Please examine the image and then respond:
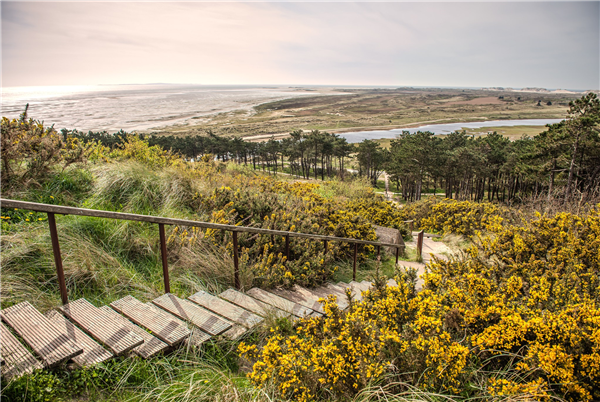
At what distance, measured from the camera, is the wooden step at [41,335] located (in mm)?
1888

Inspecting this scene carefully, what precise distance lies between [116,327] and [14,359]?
1.88ft

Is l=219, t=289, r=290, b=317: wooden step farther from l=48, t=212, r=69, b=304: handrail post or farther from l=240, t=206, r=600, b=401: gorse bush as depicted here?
l=48, t=212, r=69, b=304: handrail post

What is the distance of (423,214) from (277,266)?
15.1 m

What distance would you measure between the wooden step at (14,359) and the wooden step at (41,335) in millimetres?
45

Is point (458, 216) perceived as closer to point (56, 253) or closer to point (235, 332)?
point (235, 332)

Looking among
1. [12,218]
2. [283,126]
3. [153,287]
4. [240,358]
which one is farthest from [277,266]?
[283,126]

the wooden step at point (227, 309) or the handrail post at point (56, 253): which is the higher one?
the handrail post at point (56, 253)

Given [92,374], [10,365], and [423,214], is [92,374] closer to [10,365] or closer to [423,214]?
[10,365]

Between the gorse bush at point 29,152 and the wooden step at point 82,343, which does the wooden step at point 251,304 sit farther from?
the gorse bush at point 29,152

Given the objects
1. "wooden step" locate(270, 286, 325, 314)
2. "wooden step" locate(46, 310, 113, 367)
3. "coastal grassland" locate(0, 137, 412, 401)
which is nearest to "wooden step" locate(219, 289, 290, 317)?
"coastal grassland" locate(0, 137, 412, 401)

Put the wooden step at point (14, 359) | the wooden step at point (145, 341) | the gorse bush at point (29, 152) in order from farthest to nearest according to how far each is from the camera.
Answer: the gorse bush at point (29, 152) → the wooden step at point (145, 341) → the wooden step at point (14, 359)

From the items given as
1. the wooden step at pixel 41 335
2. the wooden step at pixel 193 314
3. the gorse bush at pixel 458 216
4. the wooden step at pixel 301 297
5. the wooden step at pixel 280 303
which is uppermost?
the wooden step at pixel 41 335

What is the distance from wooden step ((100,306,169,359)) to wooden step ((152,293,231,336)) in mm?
352

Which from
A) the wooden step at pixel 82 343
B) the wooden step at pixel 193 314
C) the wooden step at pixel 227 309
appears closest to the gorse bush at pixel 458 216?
the wooden step at pixel 227 309
